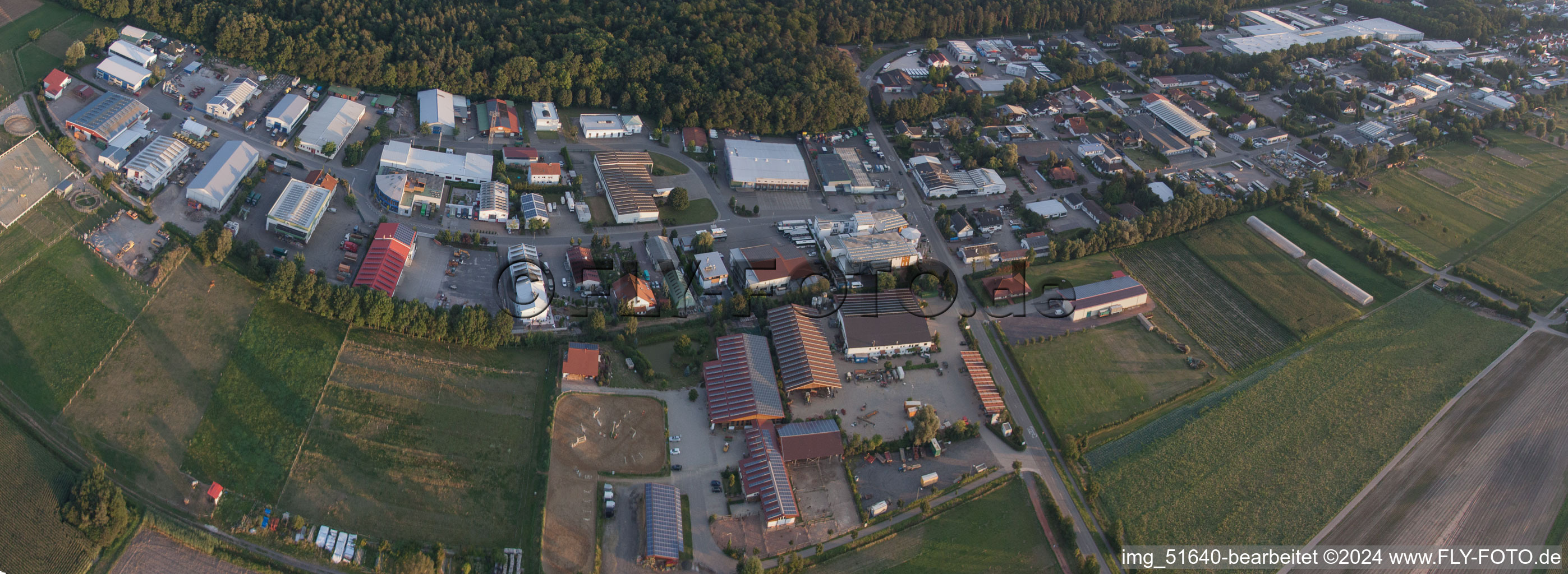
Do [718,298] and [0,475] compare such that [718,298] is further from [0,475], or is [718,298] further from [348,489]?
[0,475]

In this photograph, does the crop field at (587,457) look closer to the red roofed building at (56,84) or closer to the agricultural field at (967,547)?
the agricultural field at (967,547)

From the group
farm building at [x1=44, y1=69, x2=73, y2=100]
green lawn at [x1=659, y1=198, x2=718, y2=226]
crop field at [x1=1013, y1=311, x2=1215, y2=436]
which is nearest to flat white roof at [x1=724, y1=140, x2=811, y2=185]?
green lawn at [x1=659, y1=198, x2=718, y2=226]

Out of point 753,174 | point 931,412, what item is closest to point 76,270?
point 753,174

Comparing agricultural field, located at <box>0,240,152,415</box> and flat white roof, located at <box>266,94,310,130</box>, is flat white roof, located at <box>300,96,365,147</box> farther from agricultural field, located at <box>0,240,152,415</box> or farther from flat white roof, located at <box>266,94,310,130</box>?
agricultural field, located at <box>0,240,152,415</box>

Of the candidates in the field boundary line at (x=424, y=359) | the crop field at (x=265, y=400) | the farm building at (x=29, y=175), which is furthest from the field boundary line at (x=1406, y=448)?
the farm building at (x=29, y=175)

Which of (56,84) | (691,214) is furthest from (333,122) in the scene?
(691,214)

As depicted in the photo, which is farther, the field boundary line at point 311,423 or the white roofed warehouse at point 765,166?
the white roofed warehouse at point 765,166
